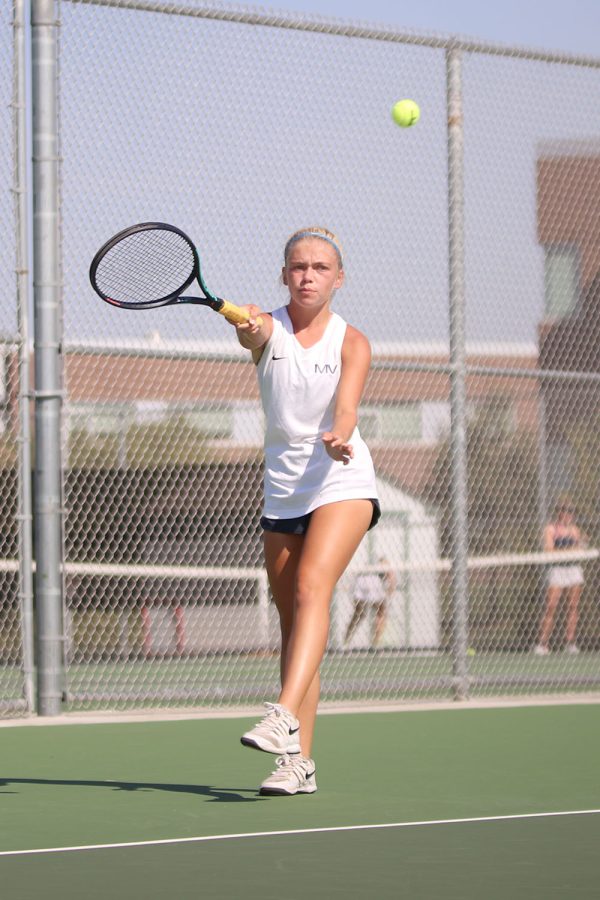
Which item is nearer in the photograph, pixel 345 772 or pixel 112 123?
pixel 345 772

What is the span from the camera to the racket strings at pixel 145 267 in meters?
5.71

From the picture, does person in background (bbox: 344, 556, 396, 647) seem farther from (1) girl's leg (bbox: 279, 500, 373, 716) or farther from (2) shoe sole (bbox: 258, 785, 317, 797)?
(2) shoe sole (bbox: 258, 785, 317, 797)

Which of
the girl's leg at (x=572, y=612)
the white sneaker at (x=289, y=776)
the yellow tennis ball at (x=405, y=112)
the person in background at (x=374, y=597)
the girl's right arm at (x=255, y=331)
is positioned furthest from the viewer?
the person in background at (x=374, y=597)

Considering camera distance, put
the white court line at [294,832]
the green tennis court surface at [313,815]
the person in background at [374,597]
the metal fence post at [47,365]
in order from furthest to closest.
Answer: the person in background at [374,597]
the metal fence post at [47,365]
the white court line at [294,832]
the green tennis court surface at [313,815]

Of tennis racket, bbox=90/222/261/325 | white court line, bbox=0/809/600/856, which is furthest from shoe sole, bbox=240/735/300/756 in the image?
tennis racket, bbox=90/222/261/325

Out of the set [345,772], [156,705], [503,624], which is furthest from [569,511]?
[345,772]

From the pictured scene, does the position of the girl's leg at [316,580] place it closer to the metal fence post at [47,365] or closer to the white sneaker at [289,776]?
the white sneaker at [289,776]

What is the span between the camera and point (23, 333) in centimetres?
791

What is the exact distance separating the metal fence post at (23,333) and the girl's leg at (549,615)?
12.2 ft

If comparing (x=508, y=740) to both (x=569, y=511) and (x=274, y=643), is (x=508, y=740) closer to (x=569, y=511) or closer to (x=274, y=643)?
(x=274, y=643)

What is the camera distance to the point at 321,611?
526cm

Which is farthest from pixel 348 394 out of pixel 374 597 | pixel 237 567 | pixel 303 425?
pixel 374 597

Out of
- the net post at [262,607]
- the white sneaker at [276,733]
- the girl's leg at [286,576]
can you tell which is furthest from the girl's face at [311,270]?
the net post at [262,607]

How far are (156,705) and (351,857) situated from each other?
4.42 meters
